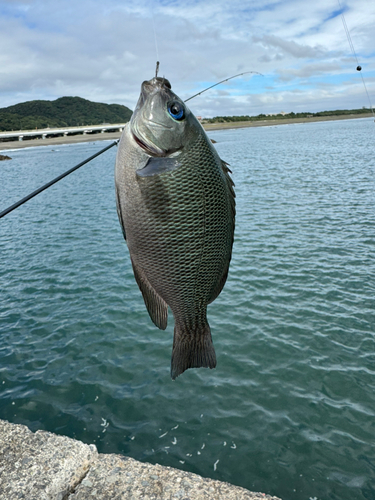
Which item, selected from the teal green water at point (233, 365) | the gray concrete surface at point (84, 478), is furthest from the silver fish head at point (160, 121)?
the teal green water at point (233, 365)

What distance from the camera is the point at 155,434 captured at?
227 inches

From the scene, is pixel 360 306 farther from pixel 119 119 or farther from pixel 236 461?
pixel 119 119

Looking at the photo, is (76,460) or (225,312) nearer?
(76,460)

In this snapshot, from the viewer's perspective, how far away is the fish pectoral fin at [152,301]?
1.92 metres

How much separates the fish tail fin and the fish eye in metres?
1.07

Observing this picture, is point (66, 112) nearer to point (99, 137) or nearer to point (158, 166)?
point (99, 137)

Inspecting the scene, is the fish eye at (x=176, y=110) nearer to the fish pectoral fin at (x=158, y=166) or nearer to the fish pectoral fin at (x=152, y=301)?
the fish pectoral fin at (x=158, y=166)

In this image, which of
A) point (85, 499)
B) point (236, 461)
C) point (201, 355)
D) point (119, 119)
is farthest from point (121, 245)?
point (119, 119)

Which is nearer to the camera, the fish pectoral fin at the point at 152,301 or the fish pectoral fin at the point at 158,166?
the fish pectoral fin at the point at 158,166

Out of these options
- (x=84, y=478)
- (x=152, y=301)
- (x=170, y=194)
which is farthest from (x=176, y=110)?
(x=84, y=478)

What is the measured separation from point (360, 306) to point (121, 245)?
9.33 metres

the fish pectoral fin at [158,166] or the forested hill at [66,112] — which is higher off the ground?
the forested hill at [66,112]

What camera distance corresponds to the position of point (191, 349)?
2117 millimetres

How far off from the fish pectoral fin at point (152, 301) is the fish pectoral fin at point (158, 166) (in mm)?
512
